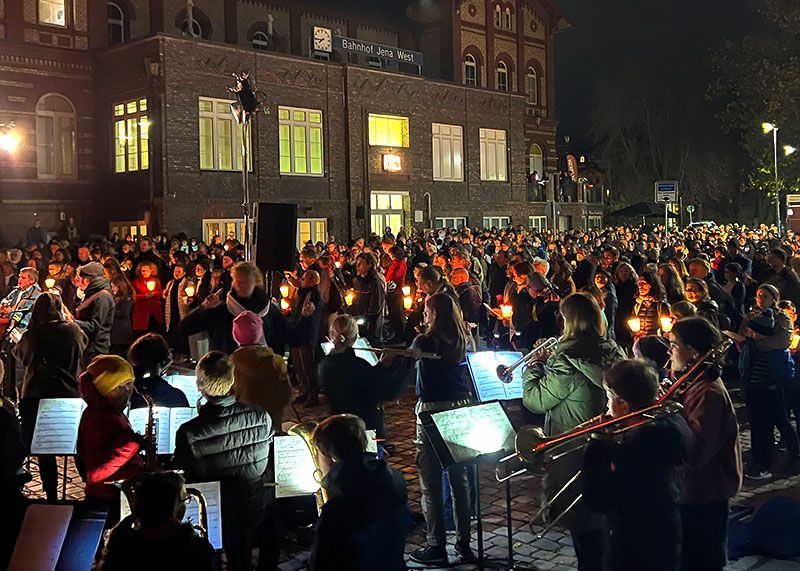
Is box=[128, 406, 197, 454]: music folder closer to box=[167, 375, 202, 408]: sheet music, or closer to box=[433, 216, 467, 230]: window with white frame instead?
box=[167, 375, 202, 408]: sheet music

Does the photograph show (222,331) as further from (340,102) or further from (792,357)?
(340,102)

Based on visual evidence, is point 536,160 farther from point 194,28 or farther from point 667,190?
point 194,28

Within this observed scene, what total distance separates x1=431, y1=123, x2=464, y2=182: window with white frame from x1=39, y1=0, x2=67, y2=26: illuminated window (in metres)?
14.4

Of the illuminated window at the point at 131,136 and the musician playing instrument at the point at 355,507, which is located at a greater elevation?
the illuminated window at the point at 131,136

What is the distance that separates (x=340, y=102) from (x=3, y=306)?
69.5ft

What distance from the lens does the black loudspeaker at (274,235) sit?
32.0 ft

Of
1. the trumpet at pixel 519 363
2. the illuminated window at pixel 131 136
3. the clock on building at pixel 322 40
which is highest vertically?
the clock on building at pixel 322 40

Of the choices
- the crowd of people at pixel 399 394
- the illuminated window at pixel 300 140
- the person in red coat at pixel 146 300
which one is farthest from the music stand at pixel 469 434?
the illuminated window at pixel 300 140

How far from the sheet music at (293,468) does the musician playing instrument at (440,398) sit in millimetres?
1002

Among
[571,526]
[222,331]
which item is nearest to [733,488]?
[571,526]

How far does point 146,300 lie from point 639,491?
33.3ft

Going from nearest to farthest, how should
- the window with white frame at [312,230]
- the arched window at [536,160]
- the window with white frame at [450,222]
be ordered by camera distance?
1. the window with white frame at [312,230]
2. the window with white frame at [450,222]
3. the arched window at [536,160]

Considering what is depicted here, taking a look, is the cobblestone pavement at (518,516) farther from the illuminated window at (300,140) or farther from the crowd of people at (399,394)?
the illuminated window at (300,140)

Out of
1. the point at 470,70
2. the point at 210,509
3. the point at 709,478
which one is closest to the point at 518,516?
the point at 709,478
